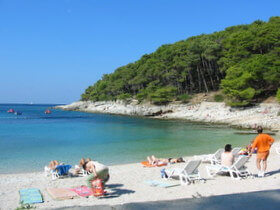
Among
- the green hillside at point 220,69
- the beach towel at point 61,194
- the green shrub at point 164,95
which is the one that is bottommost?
the beach towel at point 61,194

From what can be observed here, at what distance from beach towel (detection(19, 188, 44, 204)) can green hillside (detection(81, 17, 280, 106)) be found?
119ft

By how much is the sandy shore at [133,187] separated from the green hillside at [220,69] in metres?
32.9

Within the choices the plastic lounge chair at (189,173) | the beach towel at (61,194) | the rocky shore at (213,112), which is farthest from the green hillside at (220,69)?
the beach towel at (61,194)

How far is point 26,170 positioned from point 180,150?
9.29 meters

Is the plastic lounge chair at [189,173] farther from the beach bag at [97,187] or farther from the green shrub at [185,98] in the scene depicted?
the green shrub at [185,98]

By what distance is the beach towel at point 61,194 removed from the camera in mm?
7094

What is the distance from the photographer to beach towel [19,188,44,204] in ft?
22.3

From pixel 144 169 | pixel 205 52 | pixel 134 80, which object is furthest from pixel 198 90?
pixel 144 169

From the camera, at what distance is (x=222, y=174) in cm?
946

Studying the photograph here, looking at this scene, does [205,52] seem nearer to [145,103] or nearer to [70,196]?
[145,103]

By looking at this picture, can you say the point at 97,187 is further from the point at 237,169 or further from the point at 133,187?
the point at 237,169

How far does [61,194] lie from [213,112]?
123 feet

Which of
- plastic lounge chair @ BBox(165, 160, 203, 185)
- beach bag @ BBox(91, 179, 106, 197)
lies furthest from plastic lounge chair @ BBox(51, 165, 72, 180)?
plastic lounge chair @ BBox(165, 160, 203, 185)

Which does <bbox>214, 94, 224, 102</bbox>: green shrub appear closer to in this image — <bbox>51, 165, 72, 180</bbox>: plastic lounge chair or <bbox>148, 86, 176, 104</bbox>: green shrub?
<bbox>148, 86, 176, 104</bbox>: green shrub
